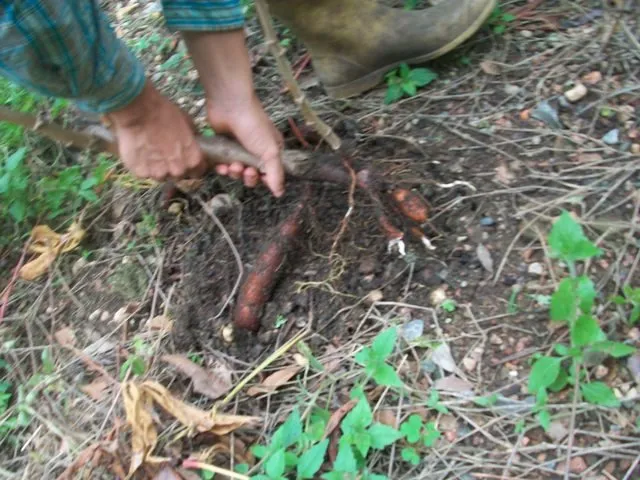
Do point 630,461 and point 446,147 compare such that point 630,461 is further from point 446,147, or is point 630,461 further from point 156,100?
point 156,100

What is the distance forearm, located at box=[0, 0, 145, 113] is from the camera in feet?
3.37

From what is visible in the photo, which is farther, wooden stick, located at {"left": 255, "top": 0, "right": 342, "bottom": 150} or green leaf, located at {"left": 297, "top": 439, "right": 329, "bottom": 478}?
wooden stick, located at {"left": 255, "top": 0, "right": 342, "bottom": 150}

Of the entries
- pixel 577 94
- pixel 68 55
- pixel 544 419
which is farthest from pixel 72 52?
pixel 577 94

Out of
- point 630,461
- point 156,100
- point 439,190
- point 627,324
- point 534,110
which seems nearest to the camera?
point 630,461

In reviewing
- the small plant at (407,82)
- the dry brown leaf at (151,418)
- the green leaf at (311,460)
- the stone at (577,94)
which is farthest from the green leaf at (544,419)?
the small plant at (407,82)

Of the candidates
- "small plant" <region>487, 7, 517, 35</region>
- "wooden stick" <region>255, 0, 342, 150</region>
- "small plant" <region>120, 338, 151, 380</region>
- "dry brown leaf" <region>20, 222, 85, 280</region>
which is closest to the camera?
"wooden stick" <region>255, 0, 342, 150</region>

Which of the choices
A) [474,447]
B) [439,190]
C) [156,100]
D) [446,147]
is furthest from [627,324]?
[156,100]

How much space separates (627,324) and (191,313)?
89 centimetres

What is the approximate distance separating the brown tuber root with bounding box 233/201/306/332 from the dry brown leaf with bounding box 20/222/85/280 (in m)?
0.56

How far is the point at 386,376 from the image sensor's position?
45.2 inches

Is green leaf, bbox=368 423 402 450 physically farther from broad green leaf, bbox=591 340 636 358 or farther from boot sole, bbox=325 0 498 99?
boot sole, bbox=325 0 498 99

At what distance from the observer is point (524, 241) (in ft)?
4.43

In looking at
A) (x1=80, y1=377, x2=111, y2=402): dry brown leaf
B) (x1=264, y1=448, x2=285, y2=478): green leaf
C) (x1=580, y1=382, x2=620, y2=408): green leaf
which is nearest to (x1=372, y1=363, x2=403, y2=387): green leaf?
(x1=264, y1=448, x2=285, y2=478): green leaf

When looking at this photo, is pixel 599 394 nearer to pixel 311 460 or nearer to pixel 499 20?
pixel 311 460
